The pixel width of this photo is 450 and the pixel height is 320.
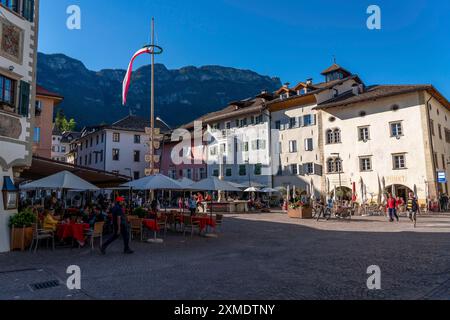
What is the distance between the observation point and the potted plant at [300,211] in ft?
81.5

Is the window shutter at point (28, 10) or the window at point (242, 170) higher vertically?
the window shutter at point (28, 10)

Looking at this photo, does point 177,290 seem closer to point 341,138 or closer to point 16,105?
point 16,105

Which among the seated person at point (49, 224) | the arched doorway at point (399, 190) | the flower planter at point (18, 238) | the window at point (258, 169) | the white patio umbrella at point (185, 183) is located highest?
the window at point (258, 169)

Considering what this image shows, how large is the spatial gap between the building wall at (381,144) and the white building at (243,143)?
7914 millimetres

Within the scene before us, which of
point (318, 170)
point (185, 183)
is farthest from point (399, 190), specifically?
point (185, 183)

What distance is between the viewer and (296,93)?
42.0 metres

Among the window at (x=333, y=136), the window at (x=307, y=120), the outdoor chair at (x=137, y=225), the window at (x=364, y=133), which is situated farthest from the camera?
the window at (x=307, y=120)

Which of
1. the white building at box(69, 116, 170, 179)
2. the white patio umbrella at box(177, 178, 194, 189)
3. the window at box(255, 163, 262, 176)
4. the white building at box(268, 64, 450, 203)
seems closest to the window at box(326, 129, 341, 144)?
the white building at box(268, 64, 450, 203)

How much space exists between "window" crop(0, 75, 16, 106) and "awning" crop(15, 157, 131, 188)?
281 cm

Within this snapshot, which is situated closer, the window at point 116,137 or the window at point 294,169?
the window at point 294,169

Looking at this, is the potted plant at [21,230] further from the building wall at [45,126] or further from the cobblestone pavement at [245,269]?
the building wall at [45,126]

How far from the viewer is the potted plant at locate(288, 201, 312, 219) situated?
24828 mm

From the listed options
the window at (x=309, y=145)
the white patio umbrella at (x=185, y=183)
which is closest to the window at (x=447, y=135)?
the window at (x=309, y=145)

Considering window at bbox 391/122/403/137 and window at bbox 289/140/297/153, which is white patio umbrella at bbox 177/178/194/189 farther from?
window at bbox 289/140/297/153
